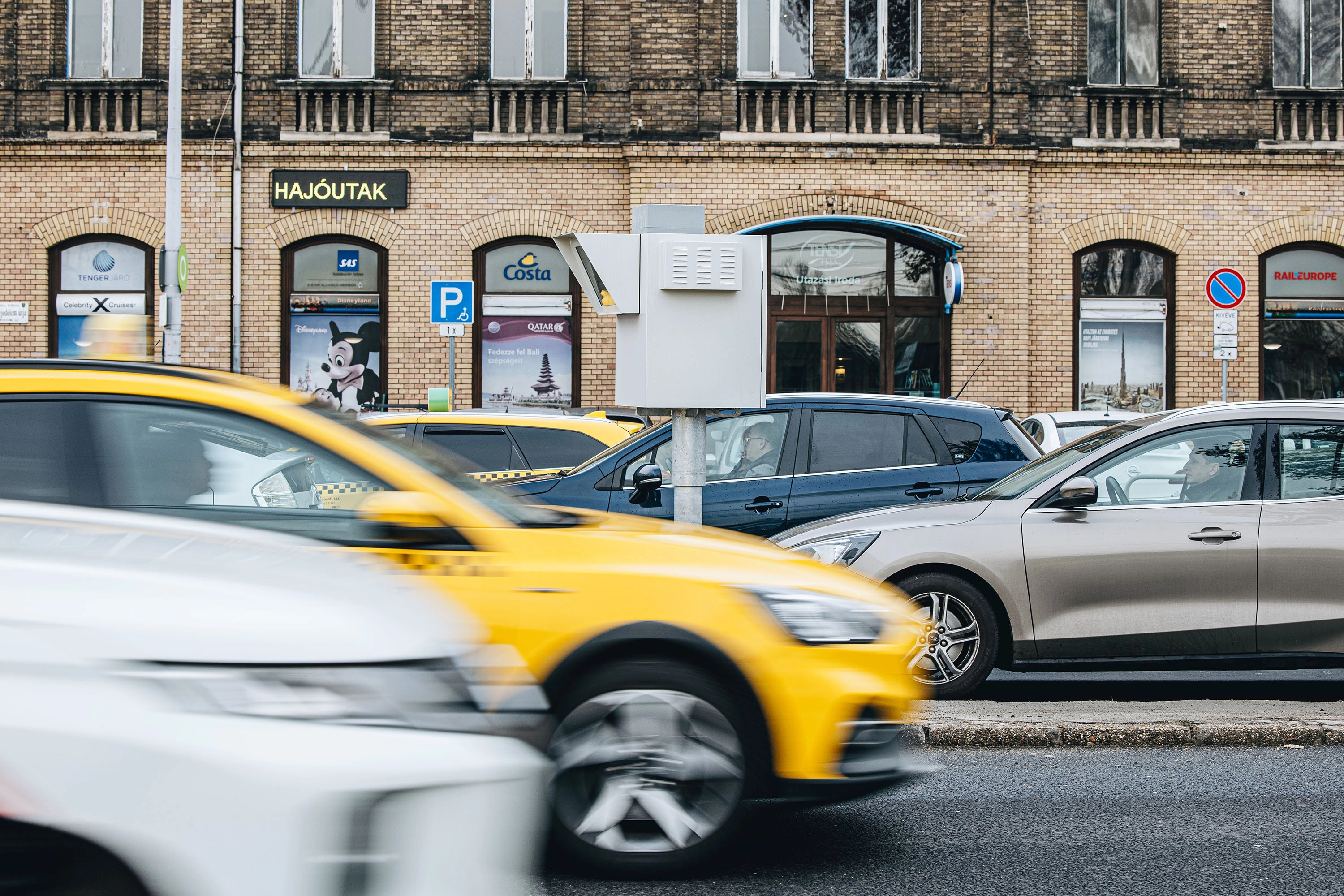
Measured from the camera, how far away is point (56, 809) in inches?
73.4

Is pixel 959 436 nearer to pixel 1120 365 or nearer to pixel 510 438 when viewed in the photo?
pixel 510 438

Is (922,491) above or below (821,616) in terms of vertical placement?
above

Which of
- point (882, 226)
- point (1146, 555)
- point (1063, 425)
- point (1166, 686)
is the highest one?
point (882, 226)

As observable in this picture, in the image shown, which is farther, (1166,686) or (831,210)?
(831,210)

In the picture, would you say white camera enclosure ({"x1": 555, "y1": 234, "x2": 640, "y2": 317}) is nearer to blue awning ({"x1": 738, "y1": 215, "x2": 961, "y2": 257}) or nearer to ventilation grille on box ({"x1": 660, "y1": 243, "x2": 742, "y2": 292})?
ventilation grille on box ({"x1": 660, "y1": 243, "x2": 742, "y2": 292})

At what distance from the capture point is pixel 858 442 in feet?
29.3

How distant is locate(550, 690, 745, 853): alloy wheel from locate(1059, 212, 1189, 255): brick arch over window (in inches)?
656

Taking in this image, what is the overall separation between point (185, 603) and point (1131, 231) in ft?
62.9

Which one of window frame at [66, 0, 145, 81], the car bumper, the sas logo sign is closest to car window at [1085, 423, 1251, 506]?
the car bumper

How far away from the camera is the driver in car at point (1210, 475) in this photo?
714 centimetres

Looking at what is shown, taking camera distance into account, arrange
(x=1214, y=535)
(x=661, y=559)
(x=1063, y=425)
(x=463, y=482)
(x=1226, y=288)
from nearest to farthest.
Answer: (x=661, y=559)
(x=463, y=482)
(x=1214, y=535)
(x=1063, y=425)
(x=1226, y=288)

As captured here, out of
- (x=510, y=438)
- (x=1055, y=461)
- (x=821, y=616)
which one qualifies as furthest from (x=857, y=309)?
(x=821, y=616)

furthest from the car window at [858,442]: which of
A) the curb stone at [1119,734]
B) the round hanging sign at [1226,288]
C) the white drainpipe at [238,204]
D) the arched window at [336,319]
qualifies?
the white drainpipe at [238,204]

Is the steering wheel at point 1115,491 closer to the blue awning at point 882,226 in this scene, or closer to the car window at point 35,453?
the car window at point 35,453
